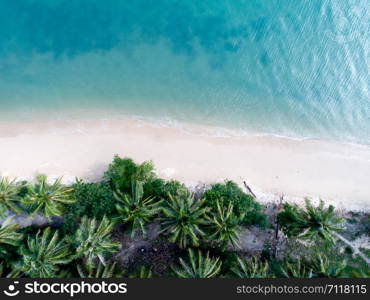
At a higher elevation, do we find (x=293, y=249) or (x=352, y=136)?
(x=352, y=136)

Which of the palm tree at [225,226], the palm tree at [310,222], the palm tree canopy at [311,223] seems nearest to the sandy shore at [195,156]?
the palm tree at [310,222]

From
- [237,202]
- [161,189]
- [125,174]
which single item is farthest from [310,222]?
[125,174]

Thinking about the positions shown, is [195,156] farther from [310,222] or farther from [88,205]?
[310,222]

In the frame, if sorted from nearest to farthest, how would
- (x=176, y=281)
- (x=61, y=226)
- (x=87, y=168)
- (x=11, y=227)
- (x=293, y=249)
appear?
(x=176, y=281) < (x=11, y=227) < (x=61, y=226) < (x=293, y=249) < (x=87, y=168)

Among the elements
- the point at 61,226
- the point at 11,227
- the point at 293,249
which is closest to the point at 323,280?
the point at 293,249

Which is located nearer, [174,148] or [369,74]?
[174,148]

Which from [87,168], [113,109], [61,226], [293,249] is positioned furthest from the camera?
[113,109]

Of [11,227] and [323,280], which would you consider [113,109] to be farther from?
[323,280]
